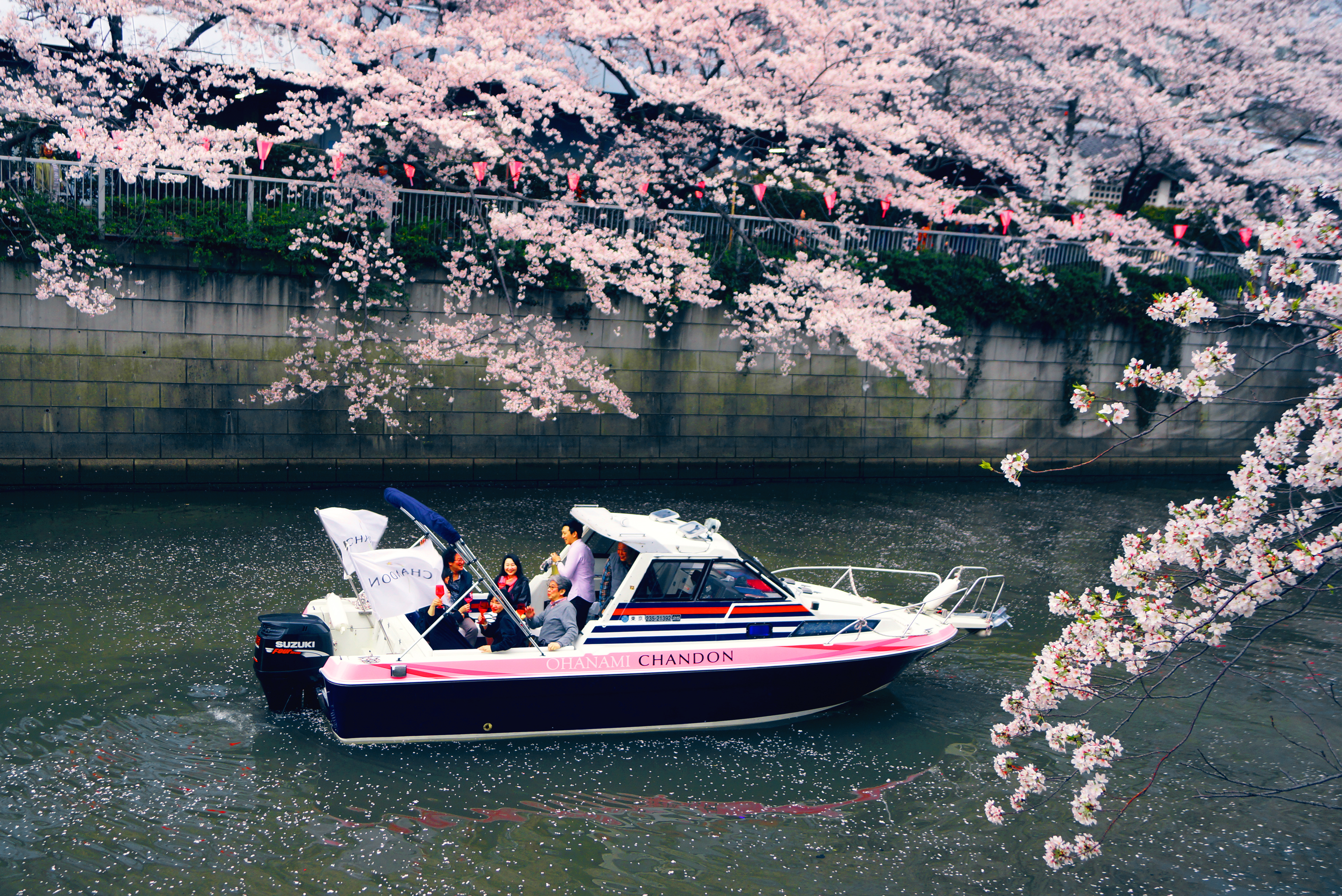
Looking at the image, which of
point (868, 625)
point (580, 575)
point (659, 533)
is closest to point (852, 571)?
point (868, 625)

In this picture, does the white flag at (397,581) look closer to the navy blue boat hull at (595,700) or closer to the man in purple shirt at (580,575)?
the navy blue boat hull at (595,700)

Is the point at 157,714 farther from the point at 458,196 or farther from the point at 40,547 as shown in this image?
the point at 458,196

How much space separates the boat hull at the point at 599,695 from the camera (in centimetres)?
714

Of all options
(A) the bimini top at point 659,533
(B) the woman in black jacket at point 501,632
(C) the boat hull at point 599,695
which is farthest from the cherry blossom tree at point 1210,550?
(B) the woman in black jacket at point 501,632

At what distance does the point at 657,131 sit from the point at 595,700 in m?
12.8

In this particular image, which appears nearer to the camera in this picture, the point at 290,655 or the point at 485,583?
the point at 290,655

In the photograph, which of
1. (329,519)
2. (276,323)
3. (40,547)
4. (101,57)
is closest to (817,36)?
(276,323)

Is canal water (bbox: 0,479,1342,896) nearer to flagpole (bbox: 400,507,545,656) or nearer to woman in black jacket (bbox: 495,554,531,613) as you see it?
flagpole (bbox: 400,507,545,656)

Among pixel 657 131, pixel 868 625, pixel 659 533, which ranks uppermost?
pixel 657 131

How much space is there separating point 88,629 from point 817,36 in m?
14.5

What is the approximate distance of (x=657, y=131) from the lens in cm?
1745

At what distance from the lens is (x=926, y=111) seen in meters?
18.9

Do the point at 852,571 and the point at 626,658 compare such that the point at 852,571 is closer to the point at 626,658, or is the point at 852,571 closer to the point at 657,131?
the point at 626,658

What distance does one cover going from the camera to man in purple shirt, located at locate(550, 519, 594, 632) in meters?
7.84
